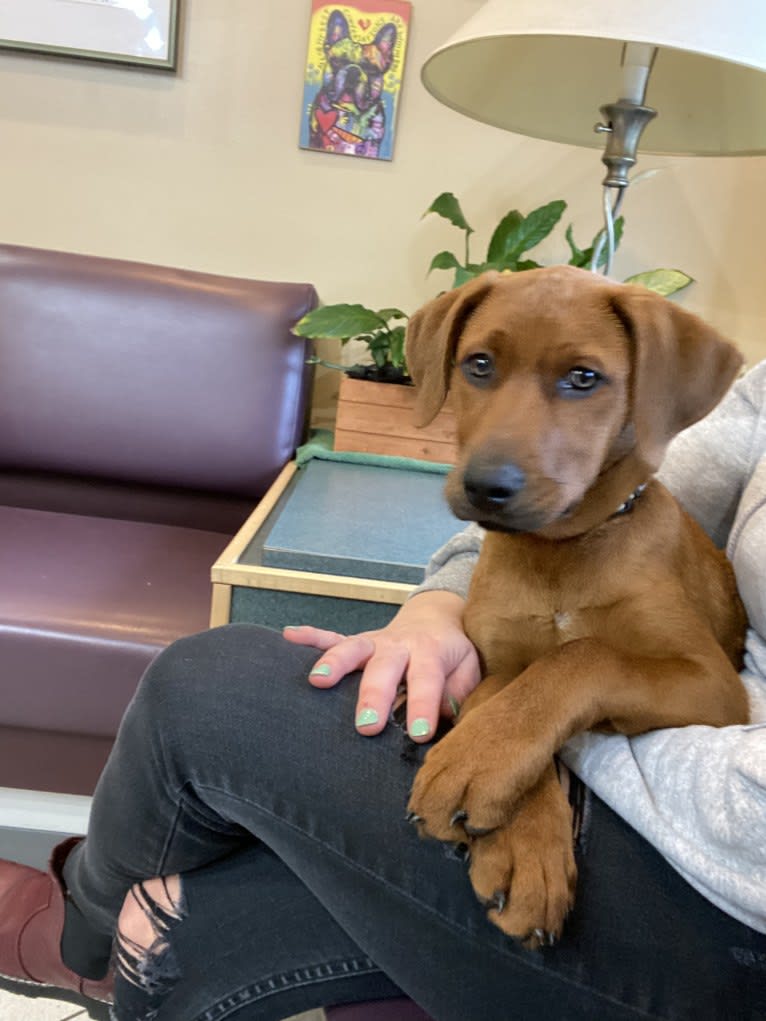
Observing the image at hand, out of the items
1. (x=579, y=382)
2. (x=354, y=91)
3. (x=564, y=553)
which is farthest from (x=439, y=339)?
(x=354, y=91)

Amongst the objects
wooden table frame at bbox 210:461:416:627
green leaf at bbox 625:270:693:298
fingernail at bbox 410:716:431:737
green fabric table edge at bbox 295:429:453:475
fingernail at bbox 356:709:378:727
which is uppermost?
green leaf at bbox 625:270:693:298

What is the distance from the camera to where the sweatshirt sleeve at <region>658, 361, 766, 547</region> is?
3.33ft

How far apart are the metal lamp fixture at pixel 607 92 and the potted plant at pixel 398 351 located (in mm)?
238

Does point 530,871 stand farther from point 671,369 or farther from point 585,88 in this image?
point 585,88

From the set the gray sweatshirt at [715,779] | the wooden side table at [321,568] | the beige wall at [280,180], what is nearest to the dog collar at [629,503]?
the gray sweatshirt at [715,779]

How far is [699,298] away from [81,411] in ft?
5.46

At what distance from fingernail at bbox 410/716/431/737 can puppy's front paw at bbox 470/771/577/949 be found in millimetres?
110

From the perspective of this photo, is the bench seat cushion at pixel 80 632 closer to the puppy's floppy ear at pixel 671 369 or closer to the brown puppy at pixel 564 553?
the brown puppy at pixel 564 553

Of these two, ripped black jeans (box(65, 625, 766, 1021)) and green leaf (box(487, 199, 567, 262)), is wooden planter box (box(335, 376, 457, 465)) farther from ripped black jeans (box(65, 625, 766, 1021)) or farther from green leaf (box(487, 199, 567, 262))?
ripped black jeans (box(65, 625, 766, 1021))

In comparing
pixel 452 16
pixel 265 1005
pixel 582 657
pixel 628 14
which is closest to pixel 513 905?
pixel 582 657

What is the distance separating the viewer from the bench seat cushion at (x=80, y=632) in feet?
4.51

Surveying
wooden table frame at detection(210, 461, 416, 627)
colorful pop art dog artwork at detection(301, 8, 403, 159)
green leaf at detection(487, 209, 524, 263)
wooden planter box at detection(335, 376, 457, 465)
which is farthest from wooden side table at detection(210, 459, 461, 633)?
colorful pop art dog artwork at detection(301, 8, 403, 159)

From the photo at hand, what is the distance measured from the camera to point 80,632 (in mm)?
1375

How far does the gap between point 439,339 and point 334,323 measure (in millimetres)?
923
